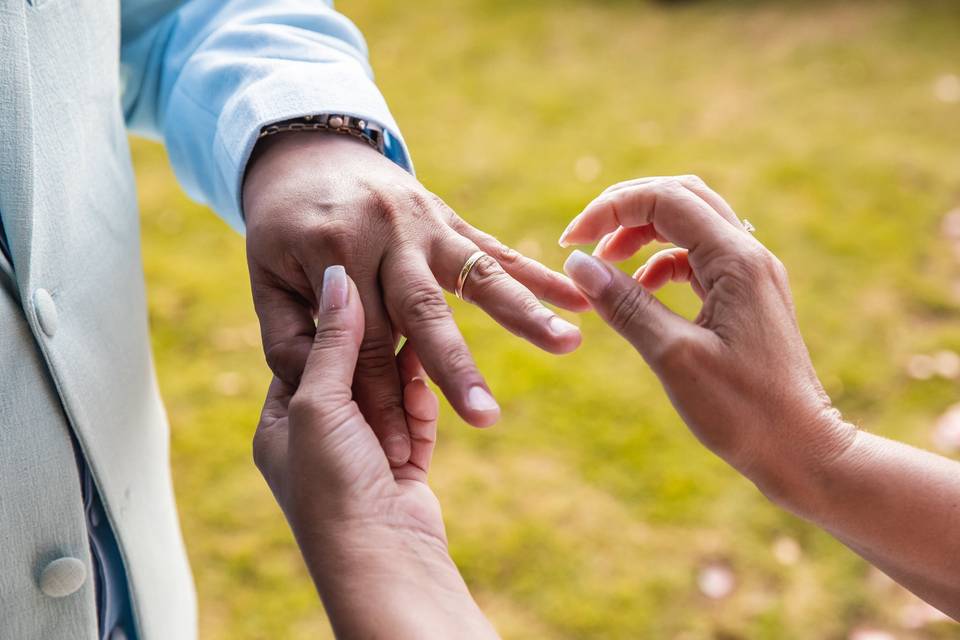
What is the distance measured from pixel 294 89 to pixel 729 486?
8.18ft

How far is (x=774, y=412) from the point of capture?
1466mm

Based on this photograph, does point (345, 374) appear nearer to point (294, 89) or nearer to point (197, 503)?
point (294, 89)

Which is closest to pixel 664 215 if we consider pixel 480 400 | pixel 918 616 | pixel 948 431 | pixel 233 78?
pixel 480 400

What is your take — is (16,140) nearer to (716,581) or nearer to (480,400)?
(480,400)

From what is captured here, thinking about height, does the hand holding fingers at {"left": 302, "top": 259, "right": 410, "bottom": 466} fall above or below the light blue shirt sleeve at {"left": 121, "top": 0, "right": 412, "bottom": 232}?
below

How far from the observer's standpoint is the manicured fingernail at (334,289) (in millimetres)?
1389

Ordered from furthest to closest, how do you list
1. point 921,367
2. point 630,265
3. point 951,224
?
1. point 951,224
2. point 630,265
3. point 921,367

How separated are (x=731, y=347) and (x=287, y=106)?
882 mm

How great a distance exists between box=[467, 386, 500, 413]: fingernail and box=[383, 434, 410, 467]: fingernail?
0.51ft

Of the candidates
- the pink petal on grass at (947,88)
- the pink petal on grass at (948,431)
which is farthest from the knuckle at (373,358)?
the pink petal on grass at (947,88)

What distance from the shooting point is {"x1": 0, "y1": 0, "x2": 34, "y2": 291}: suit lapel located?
4.12ft

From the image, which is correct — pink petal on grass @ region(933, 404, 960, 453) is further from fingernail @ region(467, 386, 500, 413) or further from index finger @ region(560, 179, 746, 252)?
fingernail @ region(467, 386, 500, 413)

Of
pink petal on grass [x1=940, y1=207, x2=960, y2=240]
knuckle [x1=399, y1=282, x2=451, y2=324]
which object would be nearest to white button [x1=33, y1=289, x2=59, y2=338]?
knuckle [x1=399, y1=282, x2=451, y2=324]

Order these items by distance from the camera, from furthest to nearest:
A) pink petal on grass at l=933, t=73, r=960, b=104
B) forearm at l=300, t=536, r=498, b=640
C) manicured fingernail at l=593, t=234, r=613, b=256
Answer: pink petal on grass at l=933, t=73, r=960, b=104 < manicured fingernail at l=593, t=234, r=613, b=256 < forearm at l=300, t=536, r=498, b=640
